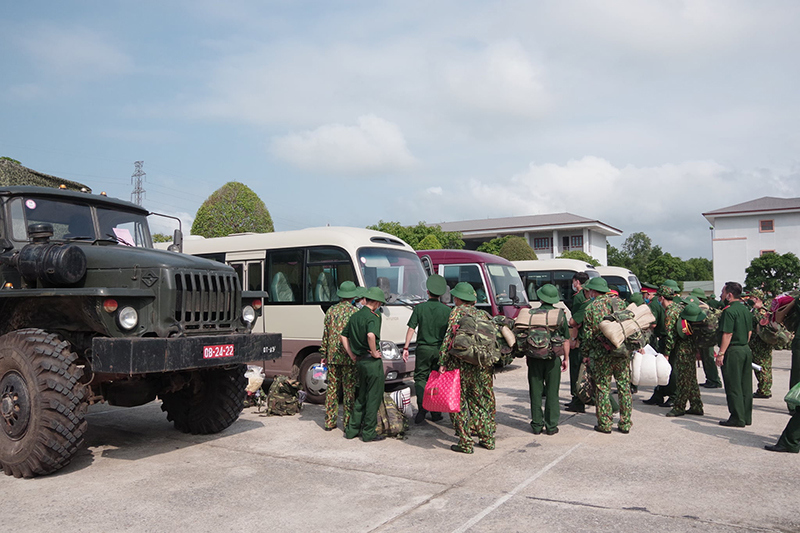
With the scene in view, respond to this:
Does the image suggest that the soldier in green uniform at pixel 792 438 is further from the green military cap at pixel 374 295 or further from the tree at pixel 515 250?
the tree at pixel 515 250

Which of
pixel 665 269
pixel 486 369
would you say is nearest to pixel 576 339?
pixel 486 369

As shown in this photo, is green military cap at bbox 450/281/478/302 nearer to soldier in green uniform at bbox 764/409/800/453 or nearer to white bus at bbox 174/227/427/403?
white bus at bbox 174/227/427/403

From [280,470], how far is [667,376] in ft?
16.6

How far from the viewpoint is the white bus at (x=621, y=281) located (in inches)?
764

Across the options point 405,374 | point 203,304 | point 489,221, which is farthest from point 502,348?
point 489,221

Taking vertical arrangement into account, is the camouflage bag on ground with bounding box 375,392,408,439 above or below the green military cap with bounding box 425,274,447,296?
below

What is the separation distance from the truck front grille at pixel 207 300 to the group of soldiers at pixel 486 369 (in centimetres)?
144

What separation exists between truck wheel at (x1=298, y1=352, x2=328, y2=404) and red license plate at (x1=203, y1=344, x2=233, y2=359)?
3.47 meters

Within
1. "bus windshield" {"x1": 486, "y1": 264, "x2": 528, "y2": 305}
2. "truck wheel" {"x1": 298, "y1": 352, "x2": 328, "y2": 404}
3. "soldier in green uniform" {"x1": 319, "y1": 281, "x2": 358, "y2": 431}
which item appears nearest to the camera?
"soldier in green uniform" {"x1": 319, "y1": 281, "x2": 358, "y2": 431}

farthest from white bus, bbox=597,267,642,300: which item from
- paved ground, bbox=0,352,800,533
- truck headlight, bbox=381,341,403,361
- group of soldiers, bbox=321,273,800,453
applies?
truck headlight, bbox=381,341,403,361

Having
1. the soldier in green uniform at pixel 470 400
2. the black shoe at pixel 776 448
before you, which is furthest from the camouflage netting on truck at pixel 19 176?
the black shoe at pixel 776 448

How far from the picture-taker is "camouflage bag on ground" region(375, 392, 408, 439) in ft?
24.4

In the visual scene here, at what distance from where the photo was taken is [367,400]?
290 inches

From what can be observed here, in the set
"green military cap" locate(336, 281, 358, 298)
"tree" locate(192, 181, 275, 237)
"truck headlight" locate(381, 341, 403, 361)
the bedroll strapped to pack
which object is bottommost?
"truck headlight" locate(381, 341, 403, 361)
